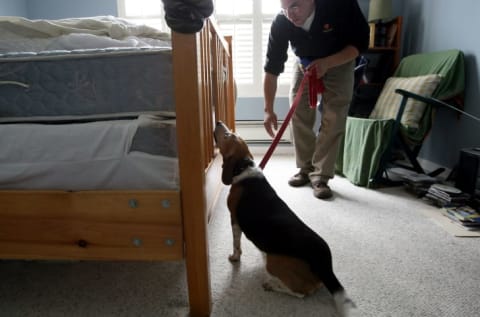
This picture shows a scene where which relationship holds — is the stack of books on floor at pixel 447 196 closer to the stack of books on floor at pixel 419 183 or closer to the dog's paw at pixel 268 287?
the stack of books on floor at pixel 419 183

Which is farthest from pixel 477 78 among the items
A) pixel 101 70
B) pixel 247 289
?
pixel 101 70

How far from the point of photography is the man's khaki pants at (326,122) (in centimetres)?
173

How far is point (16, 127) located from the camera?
778mm

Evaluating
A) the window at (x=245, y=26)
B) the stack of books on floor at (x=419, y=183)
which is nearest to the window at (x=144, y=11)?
the window at (x=245, y=26)

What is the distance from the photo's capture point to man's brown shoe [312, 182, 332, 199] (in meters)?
1.74

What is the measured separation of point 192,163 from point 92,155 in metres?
0.27

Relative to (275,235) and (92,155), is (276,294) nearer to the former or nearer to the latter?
(275,235)

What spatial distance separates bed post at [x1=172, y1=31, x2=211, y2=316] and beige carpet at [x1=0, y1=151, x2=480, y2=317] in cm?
14

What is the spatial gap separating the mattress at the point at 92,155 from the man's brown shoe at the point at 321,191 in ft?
3.86

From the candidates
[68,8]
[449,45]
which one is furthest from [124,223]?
[68,8]

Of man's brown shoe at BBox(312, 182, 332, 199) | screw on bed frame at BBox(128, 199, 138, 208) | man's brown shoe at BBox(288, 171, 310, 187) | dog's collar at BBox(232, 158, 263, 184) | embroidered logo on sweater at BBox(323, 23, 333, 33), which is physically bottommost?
man's brown shoe at BBox(288, 171, 310, 187)

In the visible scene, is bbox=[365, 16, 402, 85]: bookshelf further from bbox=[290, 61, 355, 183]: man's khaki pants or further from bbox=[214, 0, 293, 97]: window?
bbox=[290, 61, 355, 183]: man's khaki pants

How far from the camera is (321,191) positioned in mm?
1748

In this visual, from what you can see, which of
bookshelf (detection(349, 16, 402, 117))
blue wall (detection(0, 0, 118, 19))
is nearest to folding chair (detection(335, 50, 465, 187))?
bookshelf (detection(349, 16, 402, 117))
